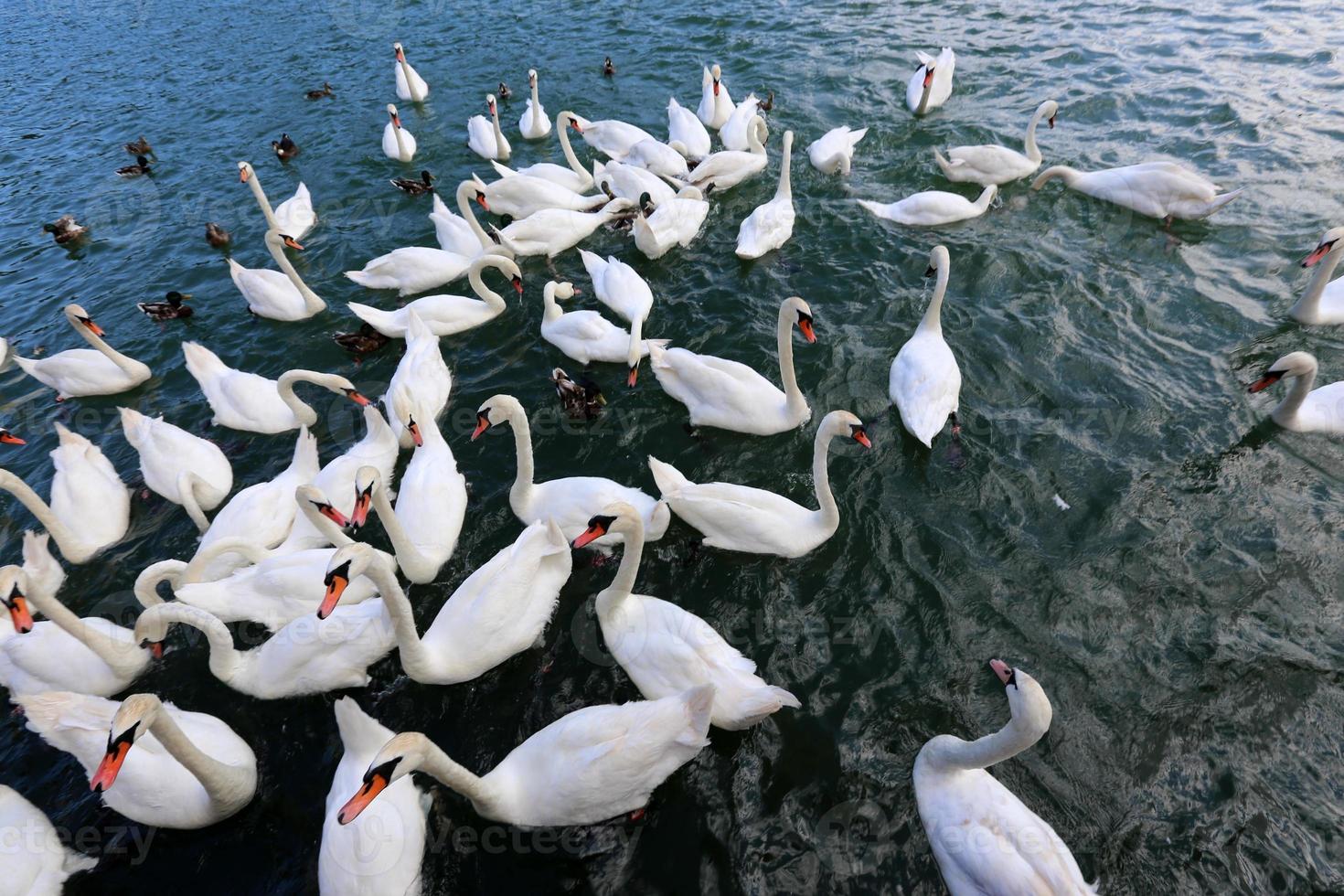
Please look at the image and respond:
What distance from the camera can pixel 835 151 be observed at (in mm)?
12523

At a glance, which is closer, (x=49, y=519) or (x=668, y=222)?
(x=49, y=519)

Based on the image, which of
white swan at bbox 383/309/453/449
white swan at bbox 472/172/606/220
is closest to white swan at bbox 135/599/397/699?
white swan at bbox 383/309/453/449

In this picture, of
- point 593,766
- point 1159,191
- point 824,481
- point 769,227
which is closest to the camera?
point 593,766

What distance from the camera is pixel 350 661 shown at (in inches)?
225

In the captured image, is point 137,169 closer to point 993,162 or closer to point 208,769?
point 208,769

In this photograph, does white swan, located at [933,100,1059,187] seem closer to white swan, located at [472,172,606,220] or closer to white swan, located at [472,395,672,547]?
white swan, located at [472,172,606,220]

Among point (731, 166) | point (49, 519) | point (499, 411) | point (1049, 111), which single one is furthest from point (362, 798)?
point (1049, 111)

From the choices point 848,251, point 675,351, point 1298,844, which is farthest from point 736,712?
point 848,251

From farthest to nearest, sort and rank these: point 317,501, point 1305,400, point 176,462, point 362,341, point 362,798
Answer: point 362,341
point 176,462
point 1305,400
point 317,501
point 362,798

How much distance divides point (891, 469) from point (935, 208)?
5.86 m

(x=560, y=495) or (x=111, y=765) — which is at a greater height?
(x=111, y=765)

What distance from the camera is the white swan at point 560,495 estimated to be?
668 centimetres

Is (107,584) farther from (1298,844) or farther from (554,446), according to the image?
(1298,844)

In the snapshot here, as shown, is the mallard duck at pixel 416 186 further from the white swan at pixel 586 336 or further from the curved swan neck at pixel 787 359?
the curved swan neck at pixel 787 359
